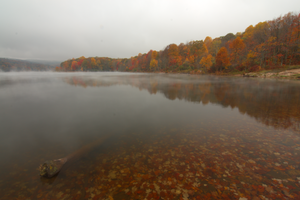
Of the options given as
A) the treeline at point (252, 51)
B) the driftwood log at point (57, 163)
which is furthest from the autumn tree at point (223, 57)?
the driftwood log at point (57, 163)

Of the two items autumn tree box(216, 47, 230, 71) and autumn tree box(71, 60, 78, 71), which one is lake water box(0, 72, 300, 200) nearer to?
autumn tree box(216, 47, 230, 71)

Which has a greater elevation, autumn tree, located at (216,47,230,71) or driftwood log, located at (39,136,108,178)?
autumn tree, located at (216,47,230,71)

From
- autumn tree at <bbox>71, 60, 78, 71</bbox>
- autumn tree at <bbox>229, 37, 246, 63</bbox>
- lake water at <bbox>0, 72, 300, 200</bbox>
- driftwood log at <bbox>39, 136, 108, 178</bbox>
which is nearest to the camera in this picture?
lake water at <bbox>0, 72, 300, 200</bbox>

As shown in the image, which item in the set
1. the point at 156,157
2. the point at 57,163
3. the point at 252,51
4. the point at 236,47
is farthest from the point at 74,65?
the point at 156,157

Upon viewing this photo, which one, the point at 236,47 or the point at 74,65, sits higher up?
the point at 74,65

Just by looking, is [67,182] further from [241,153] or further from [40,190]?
[241,153]

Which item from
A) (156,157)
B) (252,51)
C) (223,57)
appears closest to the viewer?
(156,157)

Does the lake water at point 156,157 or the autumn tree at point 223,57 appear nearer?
the lake water at point 156,157

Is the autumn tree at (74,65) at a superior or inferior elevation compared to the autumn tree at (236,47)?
superior

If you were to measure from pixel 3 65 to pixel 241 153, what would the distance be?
764 feet

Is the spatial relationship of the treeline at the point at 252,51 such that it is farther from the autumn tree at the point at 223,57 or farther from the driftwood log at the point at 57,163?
the driftwood log at the point at 57,163

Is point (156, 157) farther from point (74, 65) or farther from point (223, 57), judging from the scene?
point (74, 65)

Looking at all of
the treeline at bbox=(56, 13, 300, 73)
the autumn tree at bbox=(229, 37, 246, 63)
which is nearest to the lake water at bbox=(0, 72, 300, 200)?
the treeline at bbox=(56, 13, 300, 73)

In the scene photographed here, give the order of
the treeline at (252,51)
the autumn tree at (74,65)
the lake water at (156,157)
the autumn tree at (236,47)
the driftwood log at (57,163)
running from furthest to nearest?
the autumn tree at (74,65) → the autumn tree at (236,47) → the treeline at (252,51) → the driftwood log at (57,163) → the lake water at (156,157)
